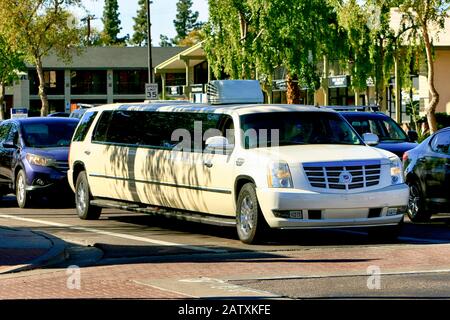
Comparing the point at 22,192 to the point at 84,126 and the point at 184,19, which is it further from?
the point at 184,19

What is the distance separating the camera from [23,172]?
76.2 feet

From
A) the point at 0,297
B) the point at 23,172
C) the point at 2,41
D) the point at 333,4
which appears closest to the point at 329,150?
the point at 0,297

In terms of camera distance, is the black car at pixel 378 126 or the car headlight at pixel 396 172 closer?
the car headlight at pixel 396 172

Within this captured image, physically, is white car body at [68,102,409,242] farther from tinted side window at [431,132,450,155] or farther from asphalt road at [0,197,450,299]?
tinted side window at [431,132,450,155]

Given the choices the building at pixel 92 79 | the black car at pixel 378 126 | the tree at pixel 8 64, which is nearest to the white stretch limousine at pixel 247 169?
the black car at pixel 378 126

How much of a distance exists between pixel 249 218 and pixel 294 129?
5.69 ft

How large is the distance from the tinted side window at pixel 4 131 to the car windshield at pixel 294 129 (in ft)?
31.7

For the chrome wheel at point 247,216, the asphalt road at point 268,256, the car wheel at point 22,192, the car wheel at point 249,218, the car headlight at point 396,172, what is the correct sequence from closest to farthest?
the asphalt road at point 268,256, the car wheel at point 249,218, the chrome wheel at point 247,216, the car headlight at point 396,172, the car wheel at point 22,192

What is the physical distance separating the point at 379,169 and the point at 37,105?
97.7 metres

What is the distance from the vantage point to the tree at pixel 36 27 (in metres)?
72.7

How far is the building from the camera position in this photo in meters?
108

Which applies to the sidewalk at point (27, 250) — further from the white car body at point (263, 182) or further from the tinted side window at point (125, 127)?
the tinted side window at point (125, 127)

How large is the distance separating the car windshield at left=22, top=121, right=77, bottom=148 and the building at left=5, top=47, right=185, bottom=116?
8316cm
